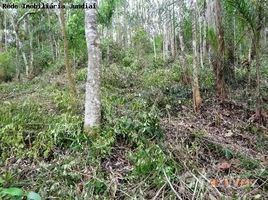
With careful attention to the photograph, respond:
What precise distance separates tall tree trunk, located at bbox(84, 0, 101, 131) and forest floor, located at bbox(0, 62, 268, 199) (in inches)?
Answer: 9.3

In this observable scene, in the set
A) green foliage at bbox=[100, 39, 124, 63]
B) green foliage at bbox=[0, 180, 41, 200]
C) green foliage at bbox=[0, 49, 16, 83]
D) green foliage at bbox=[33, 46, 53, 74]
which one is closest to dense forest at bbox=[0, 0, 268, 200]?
green foliage at bbox=[0, 180, 41, 200]

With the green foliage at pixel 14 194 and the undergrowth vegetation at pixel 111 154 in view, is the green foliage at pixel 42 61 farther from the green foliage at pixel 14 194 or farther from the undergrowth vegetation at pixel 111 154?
the green foliage at pixel 14 194

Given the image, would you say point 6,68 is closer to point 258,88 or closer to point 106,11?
point 106,11

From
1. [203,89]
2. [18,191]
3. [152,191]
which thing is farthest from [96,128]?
[203,89]

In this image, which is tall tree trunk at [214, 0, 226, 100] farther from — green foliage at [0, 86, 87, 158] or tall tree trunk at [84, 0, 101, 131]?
green foliage at [0, 86, 87, 158]

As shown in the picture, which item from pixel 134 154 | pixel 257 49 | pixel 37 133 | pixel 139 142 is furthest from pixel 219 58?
pixel 37 133

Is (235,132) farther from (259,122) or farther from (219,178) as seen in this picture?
(219,178)

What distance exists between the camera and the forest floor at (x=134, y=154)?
4.43 meters

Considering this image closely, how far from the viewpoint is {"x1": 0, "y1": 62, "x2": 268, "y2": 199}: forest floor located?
443 centimetres

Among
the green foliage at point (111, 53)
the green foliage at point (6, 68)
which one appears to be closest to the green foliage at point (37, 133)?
the green foliage at point (6, 68)

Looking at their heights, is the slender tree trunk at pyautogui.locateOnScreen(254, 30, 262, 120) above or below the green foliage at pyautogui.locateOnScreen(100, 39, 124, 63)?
below

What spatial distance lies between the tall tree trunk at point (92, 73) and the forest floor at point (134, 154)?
0.24 m

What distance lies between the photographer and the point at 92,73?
566 centimetres

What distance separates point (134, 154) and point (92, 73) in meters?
1.52
